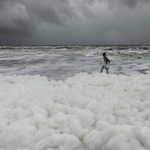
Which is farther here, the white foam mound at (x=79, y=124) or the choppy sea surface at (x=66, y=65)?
the choppy sea surface at (x=66, y=65)

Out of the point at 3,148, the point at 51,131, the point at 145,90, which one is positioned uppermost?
the point at 145,90

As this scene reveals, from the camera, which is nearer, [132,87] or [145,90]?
[145,90]

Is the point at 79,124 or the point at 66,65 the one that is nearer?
the point at 79,124

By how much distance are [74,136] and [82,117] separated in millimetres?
407

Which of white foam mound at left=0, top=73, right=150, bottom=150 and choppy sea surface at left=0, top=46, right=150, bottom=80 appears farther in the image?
choppy sea surface at left=0, top=46, right=150, bottom=80

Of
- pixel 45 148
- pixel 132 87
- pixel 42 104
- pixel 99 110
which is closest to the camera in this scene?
pixel 45 148

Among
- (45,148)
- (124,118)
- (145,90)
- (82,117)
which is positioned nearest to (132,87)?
(145,90)

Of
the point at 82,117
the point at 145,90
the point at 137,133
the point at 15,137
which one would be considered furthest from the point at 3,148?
the point at 145,90

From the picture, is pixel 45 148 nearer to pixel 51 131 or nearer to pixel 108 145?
pixel 51 131

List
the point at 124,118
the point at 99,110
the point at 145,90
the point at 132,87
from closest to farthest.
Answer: the point at 124,118, the point at 99,110, the point at 145,90, the point at 132,87

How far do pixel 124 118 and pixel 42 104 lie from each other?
1.55m

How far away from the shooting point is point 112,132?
192 cm

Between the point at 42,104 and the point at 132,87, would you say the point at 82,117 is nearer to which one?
the point at 42,104

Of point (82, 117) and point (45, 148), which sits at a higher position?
point (82, 117)
